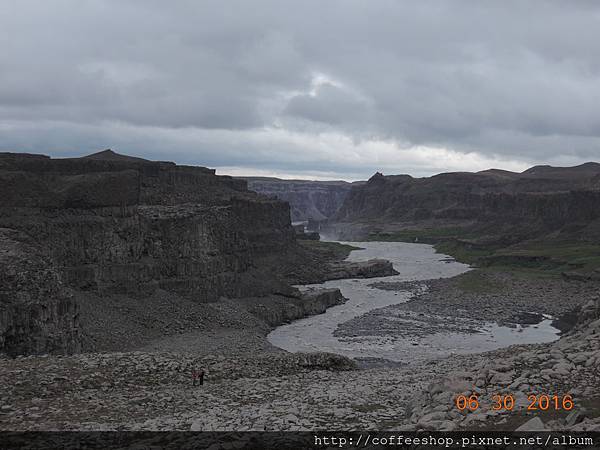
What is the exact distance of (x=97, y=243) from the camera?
46.4 meters

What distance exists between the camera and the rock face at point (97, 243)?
1259 inches

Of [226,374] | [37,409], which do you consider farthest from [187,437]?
[226,374]

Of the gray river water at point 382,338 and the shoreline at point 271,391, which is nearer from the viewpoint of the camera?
the shoreline at point 271,391

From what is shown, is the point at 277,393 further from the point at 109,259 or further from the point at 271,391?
the point at 109,259

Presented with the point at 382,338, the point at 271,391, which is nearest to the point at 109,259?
the point at 382,338

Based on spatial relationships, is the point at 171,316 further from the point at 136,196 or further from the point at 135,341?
the point at 136,196

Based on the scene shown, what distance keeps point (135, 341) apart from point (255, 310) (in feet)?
58.9

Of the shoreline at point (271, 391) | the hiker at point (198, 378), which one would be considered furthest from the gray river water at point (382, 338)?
the hiker at point (198, 378)

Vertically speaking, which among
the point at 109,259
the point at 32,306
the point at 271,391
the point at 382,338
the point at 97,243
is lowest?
the point at 382,338

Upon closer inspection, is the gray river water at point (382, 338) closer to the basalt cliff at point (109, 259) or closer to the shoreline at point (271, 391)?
the basalt cliff at point (109, 259)

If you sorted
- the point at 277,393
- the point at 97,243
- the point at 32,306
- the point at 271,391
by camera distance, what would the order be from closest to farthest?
1. the point at 277,393
2. the point at 271,391
3. the point at 32,306
4. the point at 97,243

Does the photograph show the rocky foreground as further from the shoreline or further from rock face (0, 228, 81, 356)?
rock face (0, 228, 81, 356)

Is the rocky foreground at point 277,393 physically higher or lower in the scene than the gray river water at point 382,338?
higher

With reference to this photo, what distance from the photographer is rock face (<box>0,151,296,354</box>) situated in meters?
32.0
